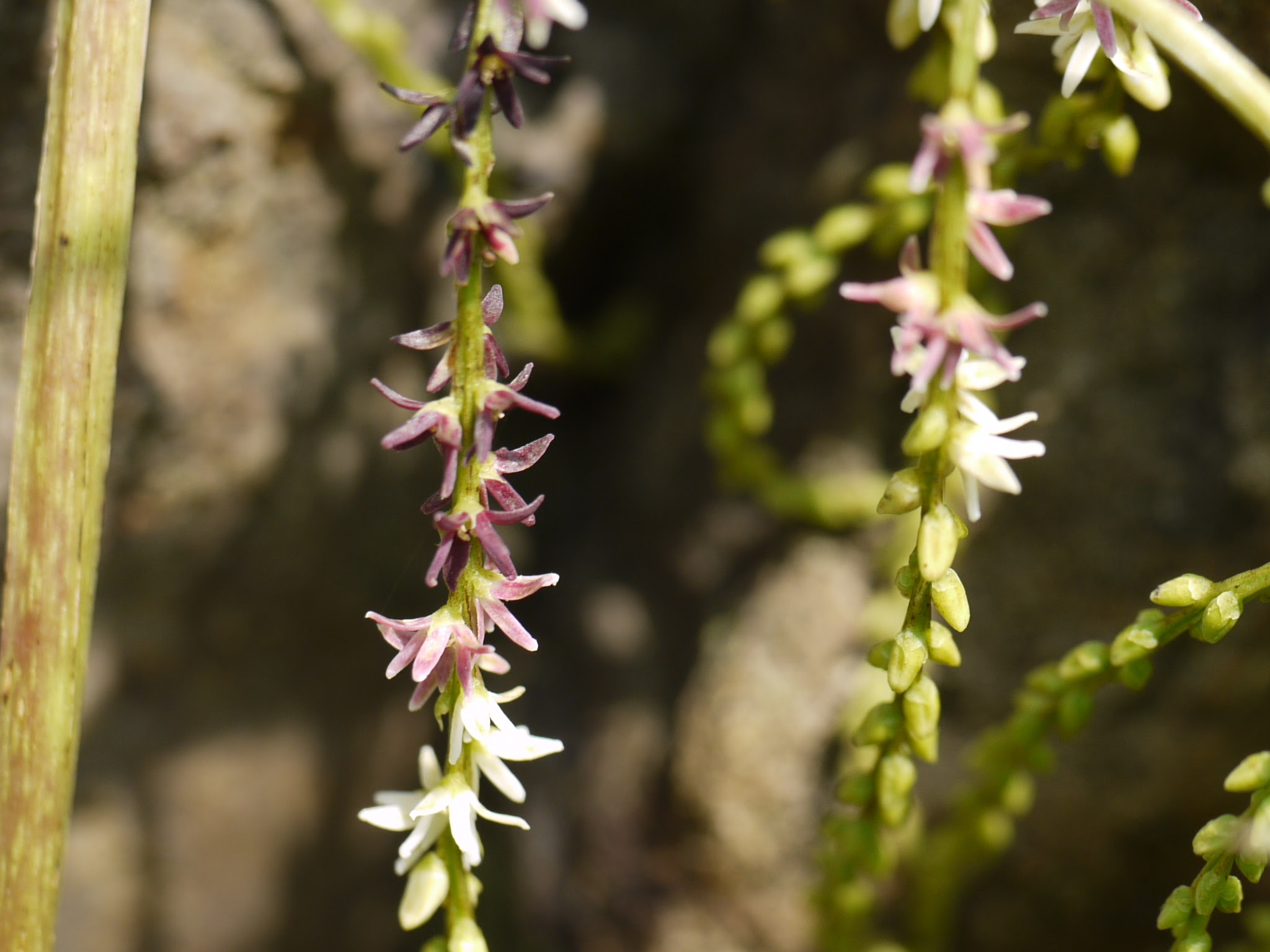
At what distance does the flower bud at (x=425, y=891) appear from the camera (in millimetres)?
398

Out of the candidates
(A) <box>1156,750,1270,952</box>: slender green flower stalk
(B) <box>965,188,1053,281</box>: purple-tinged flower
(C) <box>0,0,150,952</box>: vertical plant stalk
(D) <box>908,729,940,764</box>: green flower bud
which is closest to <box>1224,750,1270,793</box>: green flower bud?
(A) <box>1156,750,1270,952</box>: slender green flower stalk

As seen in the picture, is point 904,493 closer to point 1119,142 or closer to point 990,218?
point 990,218

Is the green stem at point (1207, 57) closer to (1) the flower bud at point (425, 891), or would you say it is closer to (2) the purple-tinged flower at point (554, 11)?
(2) the purple-tinged flower at point (554, 11)

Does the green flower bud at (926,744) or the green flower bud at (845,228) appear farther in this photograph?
the green flower bud at (845,228)

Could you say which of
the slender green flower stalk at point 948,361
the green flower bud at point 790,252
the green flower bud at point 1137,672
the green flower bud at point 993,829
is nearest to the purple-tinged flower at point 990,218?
the slender green flower stalk at point 948,361

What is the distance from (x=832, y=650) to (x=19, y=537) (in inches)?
24.1

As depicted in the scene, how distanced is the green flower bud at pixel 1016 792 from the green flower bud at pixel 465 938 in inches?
14.3

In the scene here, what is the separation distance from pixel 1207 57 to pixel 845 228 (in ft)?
0.87

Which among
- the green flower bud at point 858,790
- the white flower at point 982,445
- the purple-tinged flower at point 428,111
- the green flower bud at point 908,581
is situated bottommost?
the green flower bud at point 858,790

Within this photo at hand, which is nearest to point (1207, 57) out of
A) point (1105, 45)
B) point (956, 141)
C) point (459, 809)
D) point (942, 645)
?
point (1105, 45)

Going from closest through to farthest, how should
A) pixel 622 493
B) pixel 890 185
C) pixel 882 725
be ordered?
1. pixel 882 725
2. pixel 890 185
3. pixel 622 493

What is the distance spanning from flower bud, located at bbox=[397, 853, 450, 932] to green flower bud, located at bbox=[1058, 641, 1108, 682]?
0.30 meters

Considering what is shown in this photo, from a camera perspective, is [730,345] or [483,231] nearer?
[483,231]

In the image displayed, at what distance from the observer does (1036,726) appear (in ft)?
1.70
